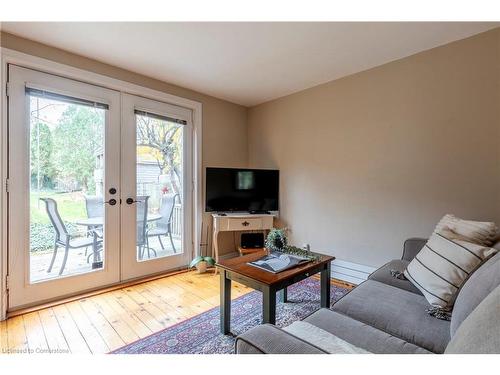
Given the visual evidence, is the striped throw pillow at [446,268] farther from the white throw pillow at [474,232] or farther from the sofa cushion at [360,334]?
the sofa cushion at [360,334]

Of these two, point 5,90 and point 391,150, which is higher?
point 5,90

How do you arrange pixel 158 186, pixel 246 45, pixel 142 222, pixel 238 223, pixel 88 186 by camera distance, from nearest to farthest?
pixel 246 45 < pixel 88 186 < pixel 142 222 < pixel 158 186 < pixel 238 223

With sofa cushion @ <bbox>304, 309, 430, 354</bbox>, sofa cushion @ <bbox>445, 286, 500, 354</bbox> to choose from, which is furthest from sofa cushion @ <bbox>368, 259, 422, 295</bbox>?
sofa cushion @ <bbox>445, 286, 500, 354</bbox>

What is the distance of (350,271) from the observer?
277cm

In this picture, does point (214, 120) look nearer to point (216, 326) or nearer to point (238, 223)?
point (238, 223)

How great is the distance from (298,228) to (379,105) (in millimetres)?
1694

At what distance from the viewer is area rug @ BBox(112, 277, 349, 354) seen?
1.66 m

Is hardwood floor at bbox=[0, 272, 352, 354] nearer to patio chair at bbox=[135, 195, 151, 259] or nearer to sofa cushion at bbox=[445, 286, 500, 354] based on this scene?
patio chair at bbox=[135, 195, 151, 259]

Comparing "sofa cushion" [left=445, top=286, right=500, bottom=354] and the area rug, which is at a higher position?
"sofa cushion" [left=445, top=286, right=500, bottom=354]

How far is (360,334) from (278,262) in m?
0.85

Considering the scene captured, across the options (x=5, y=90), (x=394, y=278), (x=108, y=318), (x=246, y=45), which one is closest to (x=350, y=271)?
(x=394, y=278)

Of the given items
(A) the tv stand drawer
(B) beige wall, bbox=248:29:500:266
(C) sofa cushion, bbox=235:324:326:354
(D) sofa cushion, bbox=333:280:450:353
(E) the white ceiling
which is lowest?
(D) sofa cushion, bbox=333:280:450:353

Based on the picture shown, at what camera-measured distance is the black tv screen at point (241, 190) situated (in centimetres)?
317
